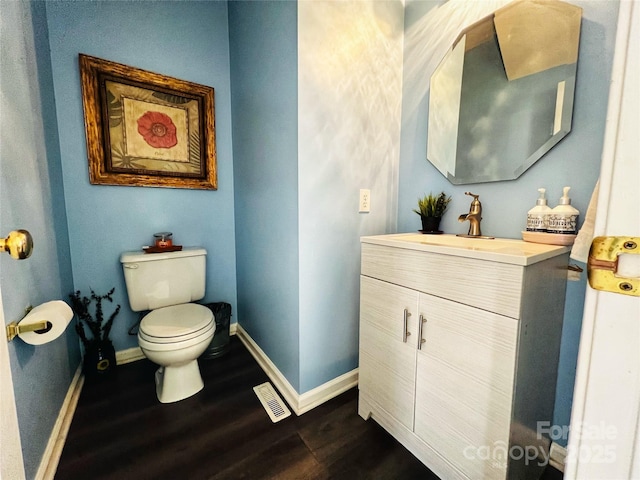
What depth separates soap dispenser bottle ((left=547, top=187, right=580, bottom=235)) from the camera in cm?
90

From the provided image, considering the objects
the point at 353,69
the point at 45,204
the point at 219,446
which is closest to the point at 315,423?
the point at 219,446

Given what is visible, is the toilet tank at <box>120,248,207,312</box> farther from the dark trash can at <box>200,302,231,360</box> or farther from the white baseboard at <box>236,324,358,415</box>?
the white baseboard at <box>236,324,358,415</box>

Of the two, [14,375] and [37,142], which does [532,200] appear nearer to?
[14,375]

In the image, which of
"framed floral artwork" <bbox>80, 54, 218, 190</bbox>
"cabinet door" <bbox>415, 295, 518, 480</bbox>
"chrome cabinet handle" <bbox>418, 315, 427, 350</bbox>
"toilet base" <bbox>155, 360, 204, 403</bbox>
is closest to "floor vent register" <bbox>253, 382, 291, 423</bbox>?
"toilet base" <bbox>155, 360, 204, 403</bbox>

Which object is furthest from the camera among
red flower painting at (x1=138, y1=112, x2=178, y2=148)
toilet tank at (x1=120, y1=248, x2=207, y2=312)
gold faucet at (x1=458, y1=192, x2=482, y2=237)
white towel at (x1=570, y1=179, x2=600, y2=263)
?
red flower painting at (x1=138, y1=112, x2=178, y2=148)

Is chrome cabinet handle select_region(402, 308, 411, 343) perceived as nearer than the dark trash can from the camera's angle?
Yes

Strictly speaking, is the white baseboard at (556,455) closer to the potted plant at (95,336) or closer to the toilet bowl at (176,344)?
the toilet bowl at (176,344)

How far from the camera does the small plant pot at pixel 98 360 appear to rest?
4.98ft

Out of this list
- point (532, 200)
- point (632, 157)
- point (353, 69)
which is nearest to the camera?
point (632, 157)

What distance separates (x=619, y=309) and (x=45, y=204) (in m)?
1.87

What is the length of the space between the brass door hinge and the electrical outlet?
3.62ft

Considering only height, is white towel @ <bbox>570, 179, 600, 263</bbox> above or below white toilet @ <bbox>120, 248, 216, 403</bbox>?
above

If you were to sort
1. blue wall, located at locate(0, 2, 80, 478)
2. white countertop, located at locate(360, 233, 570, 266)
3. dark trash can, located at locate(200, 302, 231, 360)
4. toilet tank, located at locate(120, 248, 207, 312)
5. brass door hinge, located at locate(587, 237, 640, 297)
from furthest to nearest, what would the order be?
dark trash can, located at locate(200, 302, 231, 360) → toilet tank, located at locate(120, 248, 207, 312) → blue wall, located at locate(0, 2, 80, 478) → white countertop, located at locate(360, 233, 570, 266) → brass door hinge, located at locate(587, 237, 640, 297)

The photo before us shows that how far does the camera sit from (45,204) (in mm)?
1177
